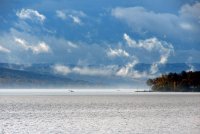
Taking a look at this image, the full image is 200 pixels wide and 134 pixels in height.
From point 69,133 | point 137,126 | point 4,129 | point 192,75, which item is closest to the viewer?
point 69,133

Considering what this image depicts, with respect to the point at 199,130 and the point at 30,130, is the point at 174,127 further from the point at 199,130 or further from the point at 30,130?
the point at 30,130

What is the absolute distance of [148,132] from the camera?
33875 mm

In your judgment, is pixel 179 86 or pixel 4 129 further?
pixel 179 86

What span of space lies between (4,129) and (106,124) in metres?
8.97

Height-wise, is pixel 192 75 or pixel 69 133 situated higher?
pixel 192 75

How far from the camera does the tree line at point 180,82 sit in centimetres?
18950

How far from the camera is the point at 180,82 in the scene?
190375 millimetres

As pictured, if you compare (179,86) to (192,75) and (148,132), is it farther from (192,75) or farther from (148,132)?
(148,132)

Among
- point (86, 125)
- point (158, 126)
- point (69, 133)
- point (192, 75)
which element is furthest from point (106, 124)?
point (192, 75)

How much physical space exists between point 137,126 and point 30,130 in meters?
8.60

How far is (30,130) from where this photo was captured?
35219mm

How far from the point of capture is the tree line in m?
190

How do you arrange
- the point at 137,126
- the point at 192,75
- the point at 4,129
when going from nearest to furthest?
1. the point at 4,129
2. the point at 137,126
3. the point at 192,75

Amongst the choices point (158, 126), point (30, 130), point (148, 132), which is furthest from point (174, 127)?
point (30, 130)
